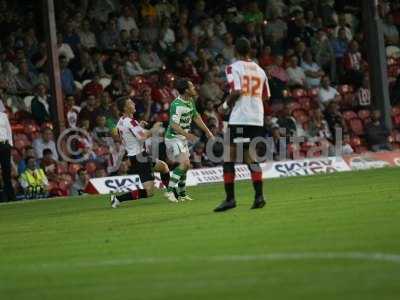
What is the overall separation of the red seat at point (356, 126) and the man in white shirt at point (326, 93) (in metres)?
0.83

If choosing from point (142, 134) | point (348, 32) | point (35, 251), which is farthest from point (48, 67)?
point (35, 251)

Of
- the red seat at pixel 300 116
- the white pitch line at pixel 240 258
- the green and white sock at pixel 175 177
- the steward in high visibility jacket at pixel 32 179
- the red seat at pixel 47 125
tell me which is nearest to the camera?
the white pitch line at pixel 240 258

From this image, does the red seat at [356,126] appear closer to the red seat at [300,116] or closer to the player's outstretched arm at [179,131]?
the red seat at [300,116]

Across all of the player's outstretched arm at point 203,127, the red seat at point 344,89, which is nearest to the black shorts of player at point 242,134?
the player's outstretched arm at point 203,127

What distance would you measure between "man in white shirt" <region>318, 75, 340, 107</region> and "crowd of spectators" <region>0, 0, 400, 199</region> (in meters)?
0.03

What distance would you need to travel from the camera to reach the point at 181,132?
18641 mm

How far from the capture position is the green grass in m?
8.26

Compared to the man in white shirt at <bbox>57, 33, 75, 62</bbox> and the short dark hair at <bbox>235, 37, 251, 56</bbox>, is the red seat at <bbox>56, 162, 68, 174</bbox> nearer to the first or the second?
the man in white shirt at <bbox>57, 33, 75, 62</bbox>

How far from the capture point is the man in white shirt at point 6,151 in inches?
909

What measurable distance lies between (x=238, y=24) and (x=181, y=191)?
1295cm

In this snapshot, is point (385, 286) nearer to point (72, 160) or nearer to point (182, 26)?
point (72, 160)

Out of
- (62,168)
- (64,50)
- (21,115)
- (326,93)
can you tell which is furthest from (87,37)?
(326,93)

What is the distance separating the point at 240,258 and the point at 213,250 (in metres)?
0.84

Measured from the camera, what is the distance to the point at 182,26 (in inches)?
1176
